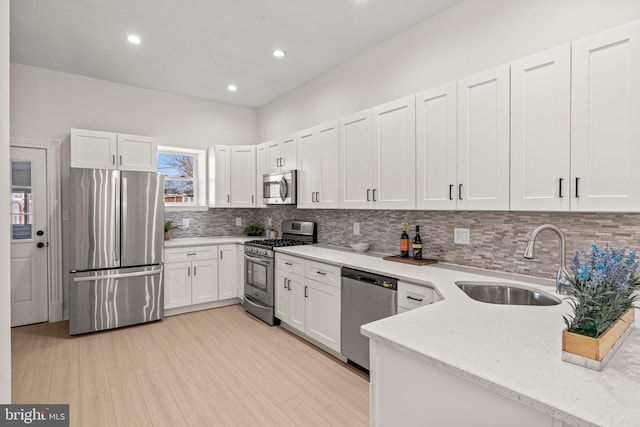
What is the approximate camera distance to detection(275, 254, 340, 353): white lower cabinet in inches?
118

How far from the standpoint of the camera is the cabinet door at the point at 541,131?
1.83m

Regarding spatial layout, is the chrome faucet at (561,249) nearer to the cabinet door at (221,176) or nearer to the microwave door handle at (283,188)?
the microwave door handle at (283,188)

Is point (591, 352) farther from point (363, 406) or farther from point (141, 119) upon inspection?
point (141, 119)

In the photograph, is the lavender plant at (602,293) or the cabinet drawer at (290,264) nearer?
the lavender plant at (602,293)

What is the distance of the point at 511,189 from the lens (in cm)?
207

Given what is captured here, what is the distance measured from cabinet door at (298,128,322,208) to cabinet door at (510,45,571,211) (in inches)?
81.2

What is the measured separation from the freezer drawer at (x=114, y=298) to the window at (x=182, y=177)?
4.08ft

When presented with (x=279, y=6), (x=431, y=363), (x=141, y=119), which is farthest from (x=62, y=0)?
(x=431, y=363)

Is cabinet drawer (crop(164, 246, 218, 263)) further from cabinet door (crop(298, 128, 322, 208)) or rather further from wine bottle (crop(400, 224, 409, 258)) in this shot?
wine bottle (crop(400, 224, 409, 258))

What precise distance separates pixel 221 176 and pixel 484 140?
12.2 ft

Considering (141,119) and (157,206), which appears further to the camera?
(141,119)

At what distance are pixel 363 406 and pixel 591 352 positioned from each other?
1716 mm

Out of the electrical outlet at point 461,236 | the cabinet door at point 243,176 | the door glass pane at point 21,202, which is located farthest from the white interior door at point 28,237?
the electrical outlet at point 461,236

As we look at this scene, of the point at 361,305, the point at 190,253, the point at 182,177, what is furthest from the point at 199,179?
the point at 361,305
